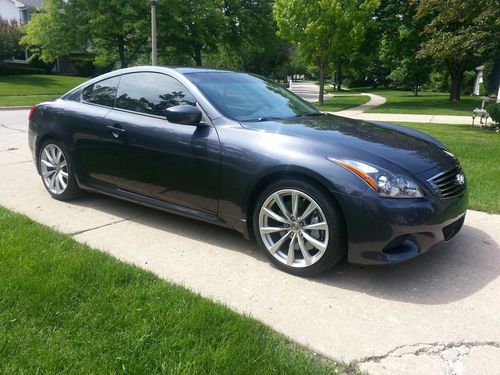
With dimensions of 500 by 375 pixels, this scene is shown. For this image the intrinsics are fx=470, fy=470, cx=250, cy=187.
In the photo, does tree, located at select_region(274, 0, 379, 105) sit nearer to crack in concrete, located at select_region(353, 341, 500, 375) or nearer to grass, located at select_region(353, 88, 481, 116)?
grass, located at select_region(353, 88, 481, 116)

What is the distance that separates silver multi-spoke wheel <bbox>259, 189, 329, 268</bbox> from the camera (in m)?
3.31

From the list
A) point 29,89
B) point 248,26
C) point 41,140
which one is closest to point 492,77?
point 248,26

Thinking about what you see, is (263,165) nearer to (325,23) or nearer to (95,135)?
(95,135)

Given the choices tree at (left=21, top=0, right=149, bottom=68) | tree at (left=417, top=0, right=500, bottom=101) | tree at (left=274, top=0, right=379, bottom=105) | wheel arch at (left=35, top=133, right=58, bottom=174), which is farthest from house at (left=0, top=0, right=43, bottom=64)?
wheel arch at (left=35, top=133, right=58, bottom=174)

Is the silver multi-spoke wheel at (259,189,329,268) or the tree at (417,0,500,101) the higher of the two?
the tree at (417,0,500,101)

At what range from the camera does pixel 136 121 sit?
13.9ft

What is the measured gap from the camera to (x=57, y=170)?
16.9ft

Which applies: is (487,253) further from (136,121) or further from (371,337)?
(136,121)

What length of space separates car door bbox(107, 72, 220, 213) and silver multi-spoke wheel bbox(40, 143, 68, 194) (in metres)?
0.97

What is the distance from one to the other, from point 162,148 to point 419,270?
7.48 ft

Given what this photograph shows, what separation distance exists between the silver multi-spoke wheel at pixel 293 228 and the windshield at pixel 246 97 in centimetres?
85

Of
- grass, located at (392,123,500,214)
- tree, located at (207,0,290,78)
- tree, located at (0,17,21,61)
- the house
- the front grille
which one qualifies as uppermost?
the house

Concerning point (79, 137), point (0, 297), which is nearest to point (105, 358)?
point (0, 297)

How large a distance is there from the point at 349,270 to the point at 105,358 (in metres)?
1.93
